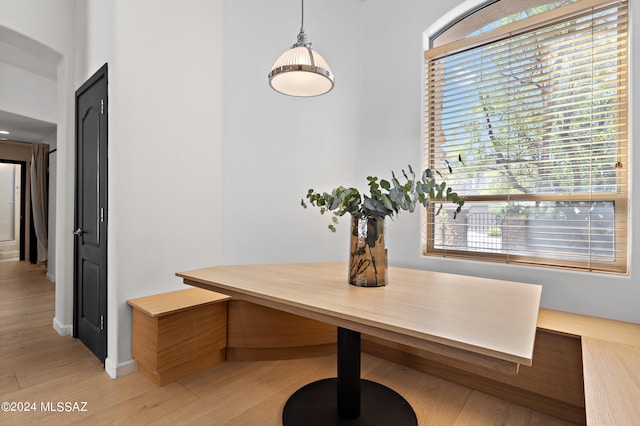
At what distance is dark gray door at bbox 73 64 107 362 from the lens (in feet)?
7.40

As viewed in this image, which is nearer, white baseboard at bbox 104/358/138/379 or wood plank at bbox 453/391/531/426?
wood plank at bbox 453/391/531/426

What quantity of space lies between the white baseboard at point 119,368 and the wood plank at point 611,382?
241 centimetres

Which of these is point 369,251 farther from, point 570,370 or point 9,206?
point 9,206

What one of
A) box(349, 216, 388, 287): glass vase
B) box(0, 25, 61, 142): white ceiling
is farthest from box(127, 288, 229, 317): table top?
box(0, 25, 61, 142): white ceiling

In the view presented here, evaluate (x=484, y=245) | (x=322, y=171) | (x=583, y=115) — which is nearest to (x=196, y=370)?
(x=322, y=171)

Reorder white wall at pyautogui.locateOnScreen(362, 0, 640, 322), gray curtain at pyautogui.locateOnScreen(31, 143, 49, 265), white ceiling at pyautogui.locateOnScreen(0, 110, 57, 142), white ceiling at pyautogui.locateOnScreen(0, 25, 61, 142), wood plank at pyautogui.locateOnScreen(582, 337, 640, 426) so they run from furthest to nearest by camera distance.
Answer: gray curtain at pyautogui.locateOnScreen(31, 143, 49, 265), white ceiling at pyautogui.locateOnScreen(0, 110, 57, 142), white ceiling at pyautogui.locateOnScreen(0, 25, 61, 142), white wall at pyautogui.locateOnScreen(362, 0, 640, 322), wood plank at pyautogui.locateOnScreen(582, 337, 640, 426)

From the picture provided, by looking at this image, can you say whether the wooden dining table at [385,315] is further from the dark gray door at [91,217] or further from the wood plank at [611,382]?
the dark gray door at [91,217]

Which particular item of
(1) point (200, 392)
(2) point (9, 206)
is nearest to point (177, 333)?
(1) point (200, 392)

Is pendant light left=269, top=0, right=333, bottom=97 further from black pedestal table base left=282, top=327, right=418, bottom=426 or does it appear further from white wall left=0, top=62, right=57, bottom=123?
white wall left=0, top=62, right=57, bottom=123

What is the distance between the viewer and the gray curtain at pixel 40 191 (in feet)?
20.0

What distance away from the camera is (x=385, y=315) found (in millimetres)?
1040

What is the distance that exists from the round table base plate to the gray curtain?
6.56 metres

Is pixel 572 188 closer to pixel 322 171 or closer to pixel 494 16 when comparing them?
pixel 494 16

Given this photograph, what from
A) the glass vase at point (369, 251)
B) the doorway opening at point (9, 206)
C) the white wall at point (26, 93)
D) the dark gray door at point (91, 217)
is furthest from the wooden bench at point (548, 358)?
the doorway opening at point (9, 206)
